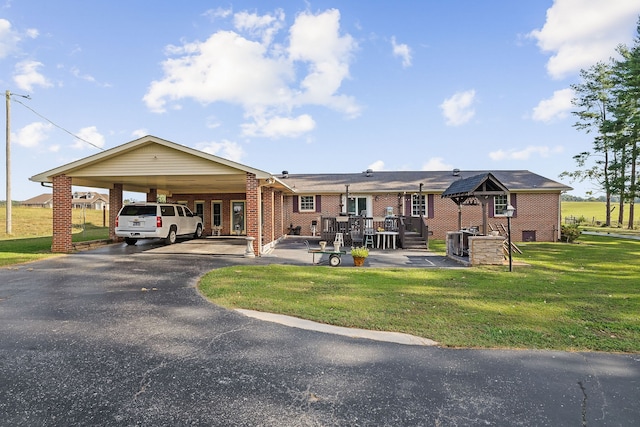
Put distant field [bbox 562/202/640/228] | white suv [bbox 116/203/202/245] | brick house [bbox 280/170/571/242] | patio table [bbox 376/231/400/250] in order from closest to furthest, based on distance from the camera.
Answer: white suv [bbox 116/203/202/245]
patio table [bbox 376/231/400/250]
brick house [bbox 280/170/571/242]
distant field [bbox 562/202/640/228]

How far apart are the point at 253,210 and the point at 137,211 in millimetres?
5424

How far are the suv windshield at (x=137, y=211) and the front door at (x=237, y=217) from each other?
7982 millimetres

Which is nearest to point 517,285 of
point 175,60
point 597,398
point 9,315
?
point 597,398

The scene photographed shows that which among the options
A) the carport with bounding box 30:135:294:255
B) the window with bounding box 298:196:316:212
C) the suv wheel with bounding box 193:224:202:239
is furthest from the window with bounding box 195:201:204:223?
the carport with bounding box 30:135:294:255

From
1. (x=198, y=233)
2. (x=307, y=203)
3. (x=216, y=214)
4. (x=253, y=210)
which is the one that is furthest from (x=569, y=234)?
(x=198, y=233)

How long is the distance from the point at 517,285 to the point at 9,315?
10.1 metres

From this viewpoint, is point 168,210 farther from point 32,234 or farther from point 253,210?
point 32,234

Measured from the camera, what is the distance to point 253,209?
13.0 meters

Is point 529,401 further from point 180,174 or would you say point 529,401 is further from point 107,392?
point 180,174

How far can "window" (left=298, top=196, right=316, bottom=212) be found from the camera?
74.6 feet

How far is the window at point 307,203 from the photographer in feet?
74.6

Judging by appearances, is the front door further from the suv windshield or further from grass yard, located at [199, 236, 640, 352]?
grass yard, located at [199, 236, 640, 352]

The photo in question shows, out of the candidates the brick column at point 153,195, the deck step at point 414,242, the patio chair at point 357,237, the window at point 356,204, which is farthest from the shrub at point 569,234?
the brick column at point 153,195

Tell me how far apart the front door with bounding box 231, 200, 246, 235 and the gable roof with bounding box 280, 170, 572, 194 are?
3706 mm
